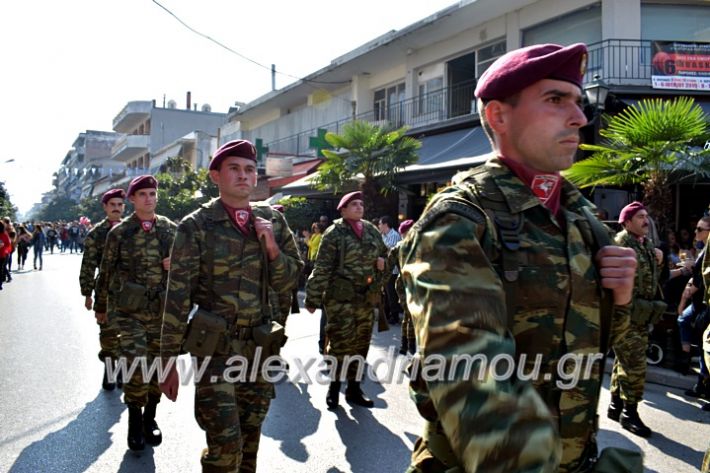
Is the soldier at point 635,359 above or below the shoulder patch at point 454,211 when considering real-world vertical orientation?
below

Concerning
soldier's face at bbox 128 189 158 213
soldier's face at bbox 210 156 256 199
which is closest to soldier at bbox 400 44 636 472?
soldier's face at bbox 210 156 256 199

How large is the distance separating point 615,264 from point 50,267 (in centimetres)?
2624

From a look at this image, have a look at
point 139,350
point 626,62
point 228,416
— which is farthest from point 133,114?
point 228,416

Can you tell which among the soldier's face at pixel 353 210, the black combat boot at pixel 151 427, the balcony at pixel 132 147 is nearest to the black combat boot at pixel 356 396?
the soldier's face at pixel 353 210

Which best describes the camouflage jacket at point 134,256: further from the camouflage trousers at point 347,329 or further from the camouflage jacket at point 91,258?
the camouflage trousers at point 347,329

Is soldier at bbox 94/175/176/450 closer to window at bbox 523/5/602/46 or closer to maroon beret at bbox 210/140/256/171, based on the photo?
maroon beret at bbox 210/140/256/171

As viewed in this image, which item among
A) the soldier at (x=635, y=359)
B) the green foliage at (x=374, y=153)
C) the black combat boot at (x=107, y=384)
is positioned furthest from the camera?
the green foliage at (x=374, y=153)

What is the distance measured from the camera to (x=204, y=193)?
27.3 metres

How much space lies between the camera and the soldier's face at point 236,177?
3.50 metres

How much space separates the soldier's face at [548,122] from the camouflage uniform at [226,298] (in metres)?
2.27

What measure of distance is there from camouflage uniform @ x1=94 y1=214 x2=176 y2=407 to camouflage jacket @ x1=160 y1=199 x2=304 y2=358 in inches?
74.6

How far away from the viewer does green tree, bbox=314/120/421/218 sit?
A: 41.6ft

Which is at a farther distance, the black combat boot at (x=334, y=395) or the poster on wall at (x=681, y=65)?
the poster on wall at (x=681, y=65)

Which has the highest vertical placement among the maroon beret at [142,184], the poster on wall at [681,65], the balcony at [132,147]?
the balcony at [132,147]
